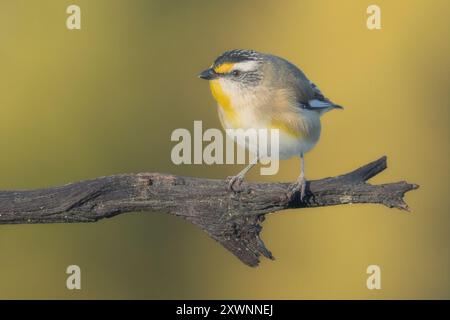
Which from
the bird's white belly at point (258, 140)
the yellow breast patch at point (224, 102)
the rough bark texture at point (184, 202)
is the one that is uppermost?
the yellow breast patch at point (224, 102)

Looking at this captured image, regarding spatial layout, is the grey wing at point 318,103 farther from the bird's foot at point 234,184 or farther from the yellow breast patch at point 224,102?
the bird's foot at point 234,184

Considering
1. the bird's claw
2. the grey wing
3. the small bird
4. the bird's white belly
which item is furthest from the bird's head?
the bird's claw

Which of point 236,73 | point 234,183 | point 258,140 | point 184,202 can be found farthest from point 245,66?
point 184,202

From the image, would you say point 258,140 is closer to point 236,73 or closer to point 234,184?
point 234,184

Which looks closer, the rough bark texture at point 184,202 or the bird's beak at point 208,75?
the rough bark texture at point 184,202

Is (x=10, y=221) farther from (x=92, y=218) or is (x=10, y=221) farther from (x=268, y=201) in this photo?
(x=268, y=201)

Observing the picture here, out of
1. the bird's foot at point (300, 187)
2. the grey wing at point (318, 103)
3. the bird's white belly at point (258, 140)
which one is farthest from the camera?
the grey wing at point (318, 103)

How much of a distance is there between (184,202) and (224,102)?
467mm

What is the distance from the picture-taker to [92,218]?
2623 millimetres

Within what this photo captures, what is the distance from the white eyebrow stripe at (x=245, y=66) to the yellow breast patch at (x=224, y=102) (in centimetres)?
10

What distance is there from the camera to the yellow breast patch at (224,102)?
2.76 metres

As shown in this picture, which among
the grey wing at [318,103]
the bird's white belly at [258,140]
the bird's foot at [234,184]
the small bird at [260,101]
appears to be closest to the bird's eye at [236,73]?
the small bird at [260,101]

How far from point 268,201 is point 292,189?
105 millimetres

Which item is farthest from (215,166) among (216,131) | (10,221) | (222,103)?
(10,221)
